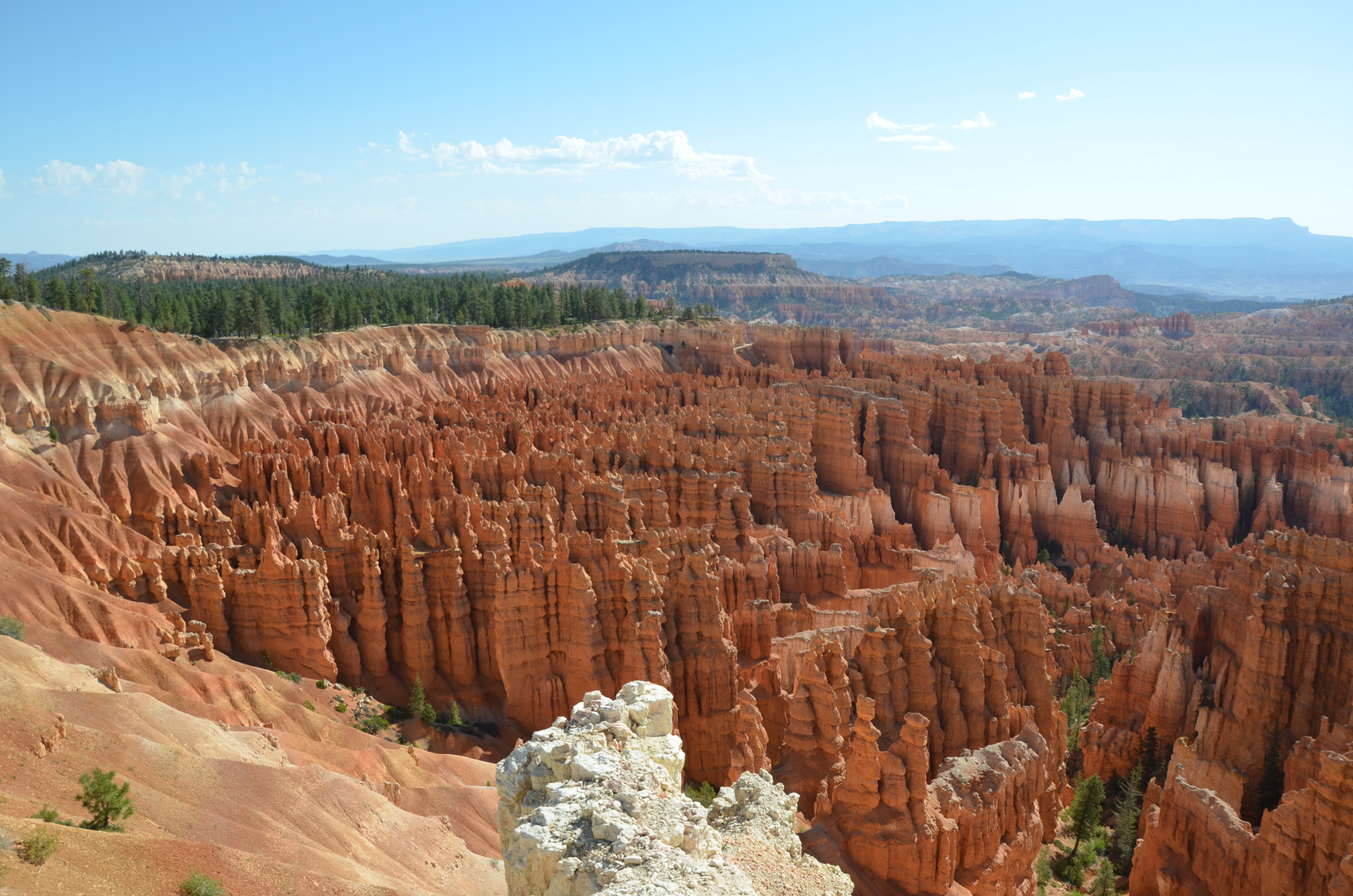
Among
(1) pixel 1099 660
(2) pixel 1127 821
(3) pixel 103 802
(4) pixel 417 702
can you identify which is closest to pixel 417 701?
(4) pixel 417 702

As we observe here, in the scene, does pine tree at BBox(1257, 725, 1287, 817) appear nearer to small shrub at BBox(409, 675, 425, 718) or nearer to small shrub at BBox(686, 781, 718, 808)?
small shrub at BBox(686, 781, 718, 808)

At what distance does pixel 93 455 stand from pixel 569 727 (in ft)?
115

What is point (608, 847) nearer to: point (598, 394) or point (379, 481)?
point (379, 481)

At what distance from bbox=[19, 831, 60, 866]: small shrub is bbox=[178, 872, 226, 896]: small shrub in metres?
1.62

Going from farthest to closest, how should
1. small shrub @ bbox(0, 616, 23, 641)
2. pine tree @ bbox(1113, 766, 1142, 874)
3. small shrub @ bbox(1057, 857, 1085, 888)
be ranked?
pine tree @ bbox(1113, 766, 1142, 874) < small shrub @ bbox(1057, 857, 1085, 888) < small shrub @ bbox(0, 616, 23, 641)

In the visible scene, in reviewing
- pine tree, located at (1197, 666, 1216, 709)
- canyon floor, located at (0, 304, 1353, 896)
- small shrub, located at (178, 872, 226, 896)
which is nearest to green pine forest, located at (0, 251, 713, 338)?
canyon floor, located at (0, 304, 1353, 896)

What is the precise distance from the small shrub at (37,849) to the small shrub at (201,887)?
1.62 meters

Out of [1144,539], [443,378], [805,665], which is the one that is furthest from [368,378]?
[1144,539]

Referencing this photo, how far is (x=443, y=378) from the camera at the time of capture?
213 feet

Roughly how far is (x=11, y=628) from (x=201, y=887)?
12.8 metres

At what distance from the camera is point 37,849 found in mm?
10258

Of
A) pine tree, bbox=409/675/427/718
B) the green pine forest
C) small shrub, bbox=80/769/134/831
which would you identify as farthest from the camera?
the green pine forest

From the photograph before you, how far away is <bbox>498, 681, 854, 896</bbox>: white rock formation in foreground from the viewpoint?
28.9 feet

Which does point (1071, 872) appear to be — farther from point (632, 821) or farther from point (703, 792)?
point (632, 821)
